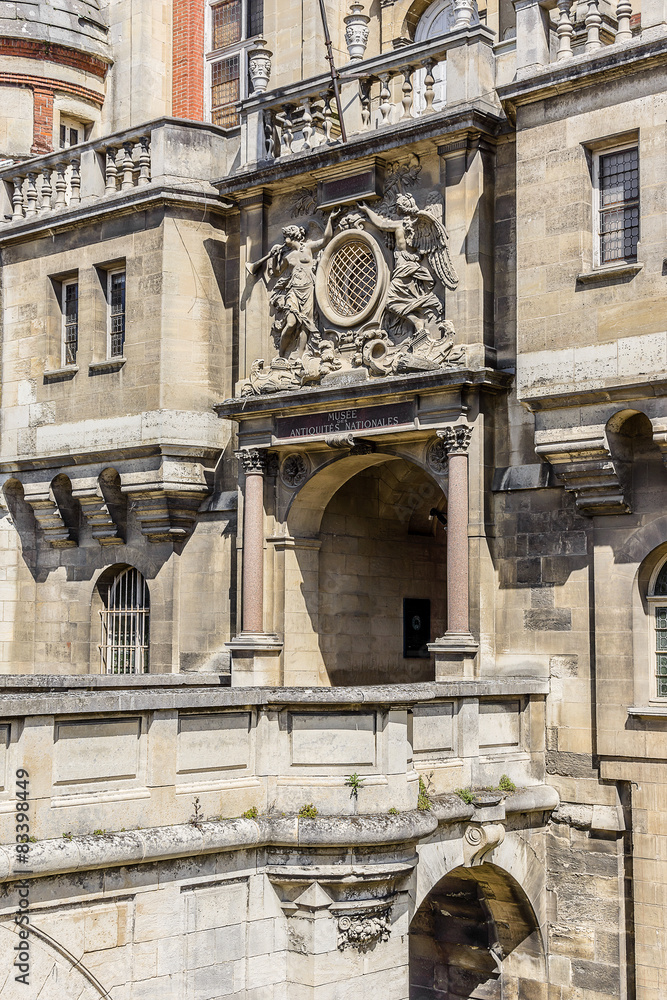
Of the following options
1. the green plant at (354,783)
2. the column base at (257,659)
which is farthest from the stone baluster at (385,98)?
the green plant at (354,783)

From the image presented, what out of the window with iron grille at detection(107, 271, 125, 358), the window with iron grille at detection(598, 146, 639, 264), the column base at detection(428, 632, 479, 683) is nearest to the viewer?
the window with iron grille at detection(598, 146, 639, 264)

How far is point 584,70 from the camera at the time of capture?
1591 centimetres

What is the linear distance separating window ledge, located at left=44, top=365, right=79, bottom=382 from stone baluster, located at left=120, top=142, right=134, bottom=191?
2.85 m

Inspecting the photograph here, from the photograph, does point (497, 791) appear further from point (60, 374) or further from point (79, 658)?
point (60, 374)

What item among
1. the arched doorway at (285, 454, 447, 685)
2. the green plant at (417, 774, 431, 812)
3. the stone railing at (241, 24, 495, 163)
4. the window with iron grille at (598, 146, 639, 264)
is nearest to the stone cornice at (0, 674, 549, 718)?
the green plant at (417, 774, 431, 812)

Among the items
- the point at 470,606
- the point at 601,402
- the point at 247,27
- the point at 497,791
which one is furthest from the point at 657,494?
the point at 247,27

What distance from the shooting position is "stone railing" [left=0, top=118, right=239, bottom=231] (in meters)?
20.3

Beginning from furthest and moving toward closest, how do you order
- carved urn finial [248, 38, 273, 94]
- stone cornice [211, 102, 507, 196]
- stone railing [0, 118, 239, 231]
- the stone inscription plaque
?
stone railing [0, 118, 239, 231], carved urn finial [248, 38, 273, 94], the stone inscription plaque, stone cornice [211, 102, 507, 196]

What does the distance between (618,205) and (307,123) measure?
16.2 ft

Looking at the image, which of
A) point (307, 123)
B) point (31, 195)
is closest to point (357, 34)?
point (307, 123)

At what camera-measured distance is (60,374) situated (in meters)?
21.7

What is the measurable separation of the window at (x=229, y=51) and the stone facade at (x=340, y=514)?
0.23 feet

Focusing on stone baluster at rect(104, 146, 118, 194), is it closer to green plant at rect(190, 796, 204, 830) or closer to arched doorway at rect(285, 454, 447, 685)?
arched doorway at rect(285, 454, 447, 685)

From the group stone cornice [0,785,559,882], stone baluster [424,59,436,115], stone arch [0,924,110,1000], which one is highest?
stone baluster [424,59,436,115]
